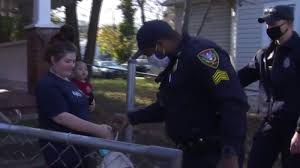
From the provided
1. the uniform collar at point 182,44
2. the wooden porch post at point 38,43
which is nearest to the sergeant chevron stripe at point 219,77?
the uniform collar at point 182,44

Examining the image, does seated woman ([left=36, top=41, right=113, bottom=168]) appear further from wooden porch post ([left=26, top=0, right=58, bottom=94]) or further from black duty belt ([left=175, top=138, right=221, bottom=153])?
wooden porch post ([left=26, top=0, right=58, bottom=94])

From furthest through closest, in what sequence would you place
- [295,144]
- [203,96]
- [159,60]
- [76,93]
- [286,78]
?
[286,78] → [295,144] → [76,93] → [159,60] → [203,96]

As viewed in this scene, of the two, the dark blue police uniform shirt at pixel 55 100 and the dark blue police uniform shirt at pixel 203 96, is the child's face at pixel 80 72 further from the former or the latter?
the dark blue police uniform shirt at pixel 203 96

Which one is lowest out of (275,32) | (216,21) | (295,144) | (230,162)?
(295,144)

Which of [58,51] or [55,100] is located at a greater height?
[58,51]

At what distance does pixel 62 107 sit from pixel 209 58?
0.93m

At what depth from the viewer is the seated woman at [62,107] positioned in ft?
11.0

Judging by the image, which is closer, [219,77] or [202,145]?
[219,77]

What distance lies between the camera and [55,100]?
3363 mm

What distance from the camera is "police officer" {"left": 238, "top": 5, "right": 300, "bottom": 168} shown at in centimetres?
427

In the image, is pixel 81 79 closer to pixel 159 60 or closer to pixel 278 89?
pixel 278 89

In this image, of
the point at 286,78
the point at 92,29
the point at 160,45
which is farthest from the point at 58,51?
the point at 92,29

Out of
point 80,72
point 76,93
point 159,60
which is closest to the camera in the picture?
point 159,60

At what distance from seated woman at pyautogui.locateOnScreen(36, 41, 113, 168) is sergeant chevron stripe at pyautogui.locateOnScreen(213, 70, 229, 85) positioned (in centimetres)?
80
